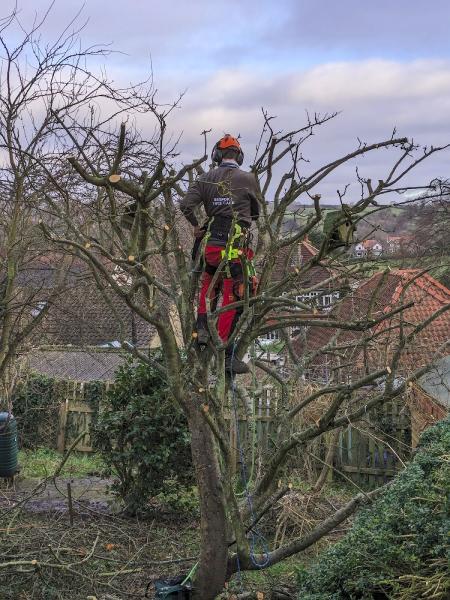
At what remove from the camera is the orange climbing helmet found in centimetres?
511

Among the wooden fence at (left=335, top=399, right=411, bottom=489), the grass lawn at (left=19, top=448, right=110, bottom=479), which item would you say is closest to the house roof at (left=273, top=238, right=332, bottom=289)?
the wooden fence at (left=335, top=399, right=411, bottom=489)

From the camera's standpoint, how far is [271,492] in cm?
484

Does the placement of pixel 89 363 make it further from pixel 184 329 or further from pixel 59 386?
pixel 184 329

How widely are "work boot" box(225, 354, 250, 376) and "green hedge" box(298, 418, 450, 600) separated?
1288 mm

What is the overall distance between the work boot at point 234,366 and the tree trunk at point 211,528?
0.51 m

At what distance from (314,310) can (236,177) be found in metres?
1.34

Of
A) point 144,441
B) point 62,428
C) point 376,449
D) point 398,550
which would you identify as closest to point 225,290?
point 398,550

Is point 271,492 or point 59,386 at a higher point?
point 59,386

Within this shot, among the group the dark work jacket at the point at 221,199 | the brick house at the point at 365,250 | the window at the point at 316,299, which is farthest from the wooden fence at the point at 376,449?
the dark work jacket at the point at 221,199

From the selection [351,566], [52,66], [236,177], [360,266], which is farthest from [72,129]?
A: [351,566]

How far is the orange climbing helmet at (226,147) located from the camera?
511 cm

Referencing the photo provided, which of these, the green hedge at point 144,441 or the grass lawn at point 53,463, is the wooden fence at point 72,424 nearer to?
the grass lawn at point 53,463

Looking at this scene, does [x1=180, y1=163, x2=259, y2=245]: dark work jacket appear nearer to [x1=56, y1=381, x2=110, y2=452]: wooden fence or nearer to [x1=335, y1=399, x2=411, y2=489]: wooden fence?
[x1=335, y1=399, x2=411, y2=489]: wooden fence

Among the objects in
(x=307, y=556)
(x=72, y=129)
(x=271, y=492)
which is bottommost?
(x=307, y=556)
